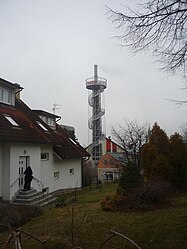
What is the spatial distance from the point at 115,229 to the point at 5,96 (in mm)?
12831

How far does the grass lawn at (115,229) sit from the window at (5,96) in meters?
9.57

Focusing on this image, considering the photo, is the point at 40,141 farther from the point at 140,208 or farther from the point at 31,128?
the point at 140,208

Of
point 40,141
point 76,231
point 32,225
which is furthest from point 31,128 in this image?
point 76,231

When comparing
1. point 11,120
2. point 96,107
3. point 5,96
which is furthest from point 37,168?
point 96,107

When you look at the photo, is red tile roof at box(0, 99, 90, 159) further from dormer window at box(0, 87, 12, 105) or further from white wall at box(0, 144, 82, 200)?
white wall at box(0, 144, 82, 200)

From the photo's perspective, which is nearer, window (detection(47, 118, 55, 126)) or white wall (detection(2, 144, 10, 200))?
white wall (detection(2, 144, 10, 200))

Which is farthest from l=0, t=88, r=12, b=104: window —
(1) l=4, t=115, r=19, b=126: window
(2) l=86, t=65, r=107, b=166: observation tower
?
(2) l=86, t=65, r=107, b=166: observation tower

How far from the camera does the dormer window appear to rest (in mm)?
16472

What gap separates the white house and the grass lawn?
2283mm

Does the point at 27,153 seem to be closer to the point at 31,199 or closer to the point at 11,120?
the point at 11,120

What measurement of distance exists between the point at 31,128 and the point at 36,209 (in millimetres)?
8163

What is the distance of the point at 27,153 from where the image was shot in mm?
15586

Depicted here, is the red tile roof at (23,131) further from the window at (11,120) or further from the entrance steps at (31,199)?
the entrance steps at (31,199)

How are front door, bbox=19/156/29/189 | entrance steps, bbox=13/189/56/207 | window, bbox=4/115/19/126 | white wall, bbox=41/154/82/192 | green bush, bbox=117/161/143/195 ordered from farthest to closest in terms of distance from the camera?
white wall, bbox=41/154/82/192
window, bbox=4/115/19/126
front door, bbox=19/156/29/189
entrance steps, bbox=13/189/56/207
green bush, bbox=117/161/143/195
